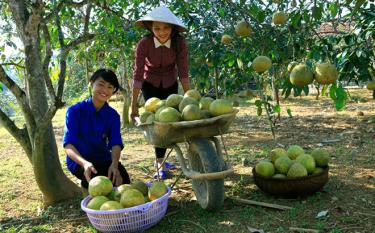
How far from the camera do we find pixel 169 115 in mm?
3195

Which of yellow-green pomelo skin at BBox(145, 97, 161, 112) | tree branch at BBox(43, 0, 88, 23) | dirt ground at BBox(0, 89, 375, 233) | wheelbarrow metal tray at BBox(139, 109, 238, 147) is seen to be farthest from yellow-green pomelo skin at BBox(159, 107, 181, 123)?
tree branch at BBox(43, 0, 88, 23)

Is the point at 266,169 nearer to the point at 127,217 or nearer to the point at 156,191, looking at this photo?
the point at 156,191

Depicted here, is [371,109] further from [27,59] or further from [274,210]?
[27,59]

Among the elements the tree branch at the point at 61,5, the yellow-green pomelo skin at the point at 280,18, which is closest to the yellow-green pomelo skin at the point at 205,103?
the yellow-green pomelo skin at the point at 280,18

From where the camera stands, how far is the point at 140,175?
498cm

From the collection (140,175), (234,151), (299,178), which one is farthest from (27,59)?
(234,151)

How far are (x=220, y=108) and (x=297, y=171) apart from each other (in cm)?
92

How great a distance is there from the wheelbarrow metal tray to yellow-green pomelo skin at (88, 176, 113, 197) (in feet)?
1.85

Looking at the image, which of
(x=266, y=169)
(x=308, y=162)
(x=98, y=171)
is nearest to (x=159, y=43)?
(x=98, y=171)

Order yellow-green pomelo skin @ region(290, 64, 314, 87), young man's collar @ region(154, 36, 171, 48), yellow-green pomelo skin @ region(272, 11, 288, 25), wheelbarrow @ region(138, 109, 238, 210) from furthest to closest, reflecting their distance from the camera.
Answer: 1. yellow-green pomelo skin @ region(272, 11, 288, 25)
2. young man's collar @ region(154, 36, 171, 48)
3. wheelbarrow @ region(138, 109, 238, 210)
4. yellow-green pomelo skin @ region(290, 64, 314, 87)

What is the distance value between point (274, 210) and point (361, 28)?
163 centimetres

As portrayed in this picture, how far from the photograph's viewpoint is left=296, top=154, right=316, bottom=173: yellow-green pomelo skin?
3588mm

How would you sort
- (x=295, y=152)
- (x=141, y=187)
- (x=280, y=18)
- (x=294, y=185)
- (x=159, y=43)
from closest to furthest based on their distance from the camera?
(x=141, y=187) < (x=294, y=185) < (x=295, y=152) < (x=159, y=43) < (x=280, y=18)

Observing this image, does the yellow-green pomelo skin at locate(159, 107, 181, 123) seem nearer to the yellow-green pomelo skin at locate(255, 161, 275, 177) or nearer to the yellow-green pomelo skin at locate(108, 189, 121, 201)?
the yellow-green pomelo skin at locate(108, 189, 121, 201)
